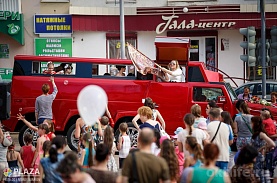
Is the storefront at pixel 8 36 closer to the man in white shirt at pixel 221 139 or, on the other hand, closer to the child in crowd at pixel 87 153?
the man in white shirt at pixel 221 139

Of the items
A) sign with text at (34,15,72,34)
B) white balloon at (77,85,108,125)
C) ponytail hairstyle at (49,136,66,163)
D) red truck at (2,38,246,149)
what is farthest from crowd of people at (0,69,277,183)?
sign with text at (34,15,72,34)

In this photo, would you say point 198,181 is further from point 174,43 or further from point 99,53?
point 99,53

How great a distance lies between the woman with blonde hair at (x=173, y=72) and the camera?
18.4 metres

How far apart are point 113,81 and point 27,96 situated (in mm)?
2170

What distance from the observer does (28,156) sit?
→ 13586 mm

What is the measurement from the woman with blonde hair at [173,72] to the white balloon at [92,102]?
28.3ft

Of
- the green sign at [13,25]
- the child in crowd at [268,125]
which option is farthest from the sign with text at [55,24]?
the child in crowd at [268,125]

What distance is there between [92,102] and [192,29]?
20115 millimetres

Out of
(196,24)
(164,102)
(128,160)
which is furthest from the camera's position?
(196,24)

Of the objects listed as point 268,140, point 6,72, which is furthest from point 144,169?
point 6,72

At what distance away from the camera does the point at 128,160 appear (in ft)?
28.6

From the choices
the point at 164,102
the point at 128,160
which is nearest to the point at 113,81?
A: the point at 164,102

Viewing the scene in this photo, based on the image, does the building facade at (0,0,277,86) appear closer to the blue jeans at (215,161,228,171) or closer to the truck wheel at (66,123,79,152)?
the truck wheel at (66,123,79,152)

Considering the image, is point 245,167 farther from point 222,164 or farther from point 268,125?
point 268,125
